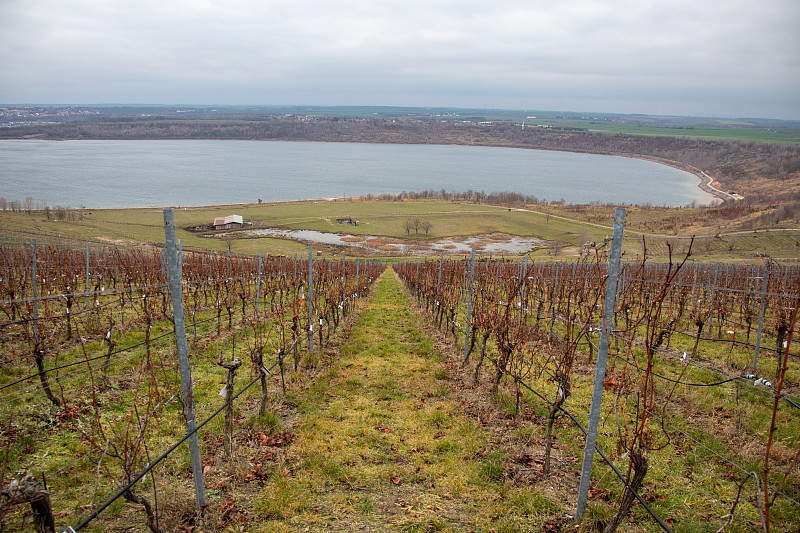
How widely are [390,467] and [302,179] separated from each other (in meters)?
114

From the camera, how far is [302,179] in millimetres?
113750

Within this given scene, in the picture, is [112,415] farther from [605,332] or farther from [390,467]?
[605,332]

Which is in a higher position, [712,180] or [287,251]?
[712,180]

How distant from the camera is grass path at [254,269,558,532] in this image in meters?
4.49

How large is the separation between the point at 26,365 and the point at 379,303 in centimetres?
1178

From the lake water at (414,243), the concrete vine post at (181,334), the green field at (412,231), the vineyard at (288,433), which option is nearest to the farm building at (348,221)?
the green field at (412,231)

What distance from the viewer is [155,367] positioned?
8.33 meters

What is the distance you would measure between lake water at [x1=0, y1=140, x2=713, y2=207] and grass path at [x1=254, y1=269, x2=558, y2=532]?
7521 cm

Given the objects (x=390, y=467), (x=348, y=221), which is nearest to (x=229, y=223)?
(x=348, y=221)

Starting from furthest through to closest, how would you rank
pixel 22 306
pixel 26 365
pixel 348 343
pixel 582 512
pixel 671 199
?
pixel 671 199, pixel 348 343, pixel 22 306, pixel 26 365, pixel 582 512

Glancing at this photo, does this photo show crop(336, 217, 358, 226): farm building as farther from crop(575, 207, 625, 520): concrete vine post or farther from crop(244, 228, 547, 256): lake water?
crop(575, 207, 625, 520): concrete vine post

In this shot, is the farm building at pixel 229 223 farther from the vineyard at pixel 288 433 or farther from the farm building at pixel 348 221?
the vineyard at pixel 288 433

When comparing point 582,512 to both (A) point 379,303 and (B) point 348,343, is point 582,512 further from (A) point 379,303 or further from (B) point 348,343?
(A) point 379,303

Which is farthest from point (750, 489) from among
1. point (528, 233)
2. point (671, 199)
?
point (671, 199)
